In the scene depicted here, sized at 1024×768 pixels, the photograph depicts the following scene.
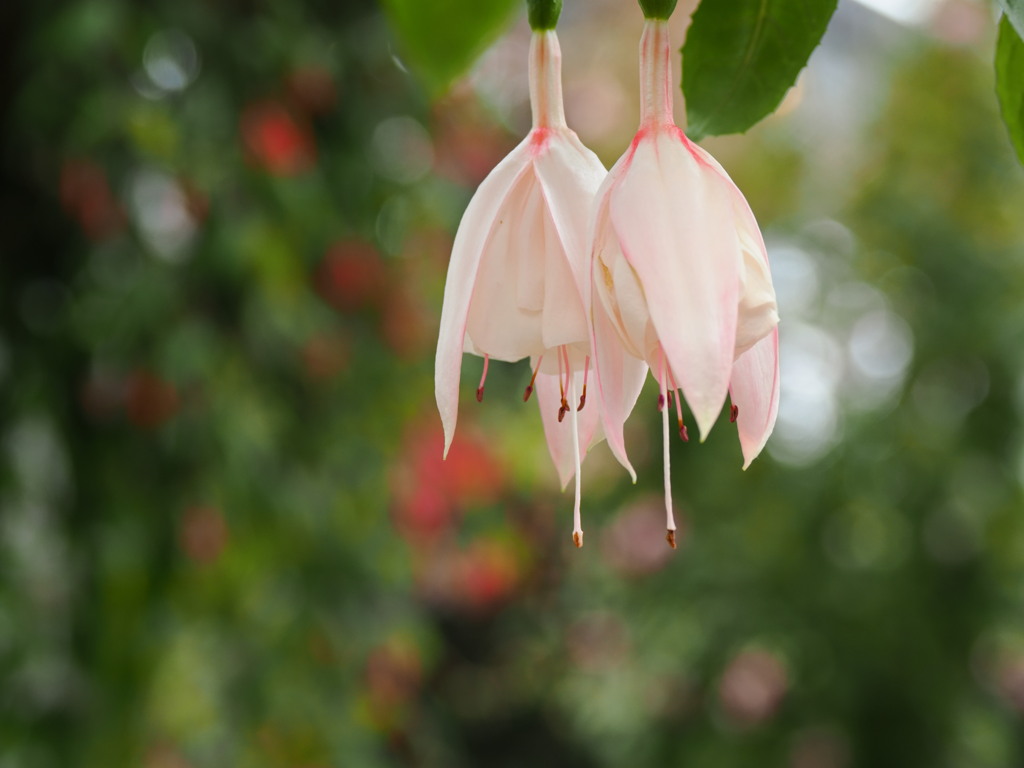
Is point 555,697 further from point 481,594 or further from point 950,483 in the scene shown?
point 950,483

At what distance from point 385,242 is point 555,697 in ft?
4.63

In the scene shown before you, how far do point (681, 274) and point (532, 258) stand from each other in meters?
0.04

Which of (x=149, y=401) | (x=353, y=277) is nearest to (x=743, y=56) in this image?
(x=149, y=401)

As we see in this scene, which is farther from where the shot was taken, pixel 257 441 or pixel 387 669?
pixel 387 669

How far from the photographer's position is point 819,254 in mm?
2090

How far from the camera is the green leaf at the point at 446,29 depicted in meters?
0.14

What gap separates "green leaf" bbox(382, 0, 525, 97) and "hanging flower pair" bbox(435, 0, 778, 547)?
4 cm

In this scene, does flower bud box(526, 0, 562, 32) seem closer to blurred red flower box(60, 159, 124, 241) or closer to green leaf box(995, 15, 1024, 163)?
green leaf box(995, 15, 1024, 163)

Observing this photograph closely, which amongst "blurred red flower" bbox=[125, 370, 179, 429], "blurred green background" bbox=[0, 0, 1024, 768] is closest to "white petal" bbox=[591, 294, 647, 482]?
"blurred green background" bbox=[0, 0, 1024, 768]

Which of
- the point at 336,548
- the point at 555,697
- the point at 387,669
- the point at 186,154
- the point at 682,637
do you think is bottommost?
the point at 555,697

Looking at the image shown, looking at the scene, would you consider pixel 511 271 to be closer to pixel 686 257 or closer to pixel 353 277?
pixel 686 257

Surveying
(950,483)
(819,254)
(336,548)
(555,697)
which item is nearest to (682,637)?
(555,697)

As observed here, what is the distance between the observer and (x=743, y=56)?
0.20 metres

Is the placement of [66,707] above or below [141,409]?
below
